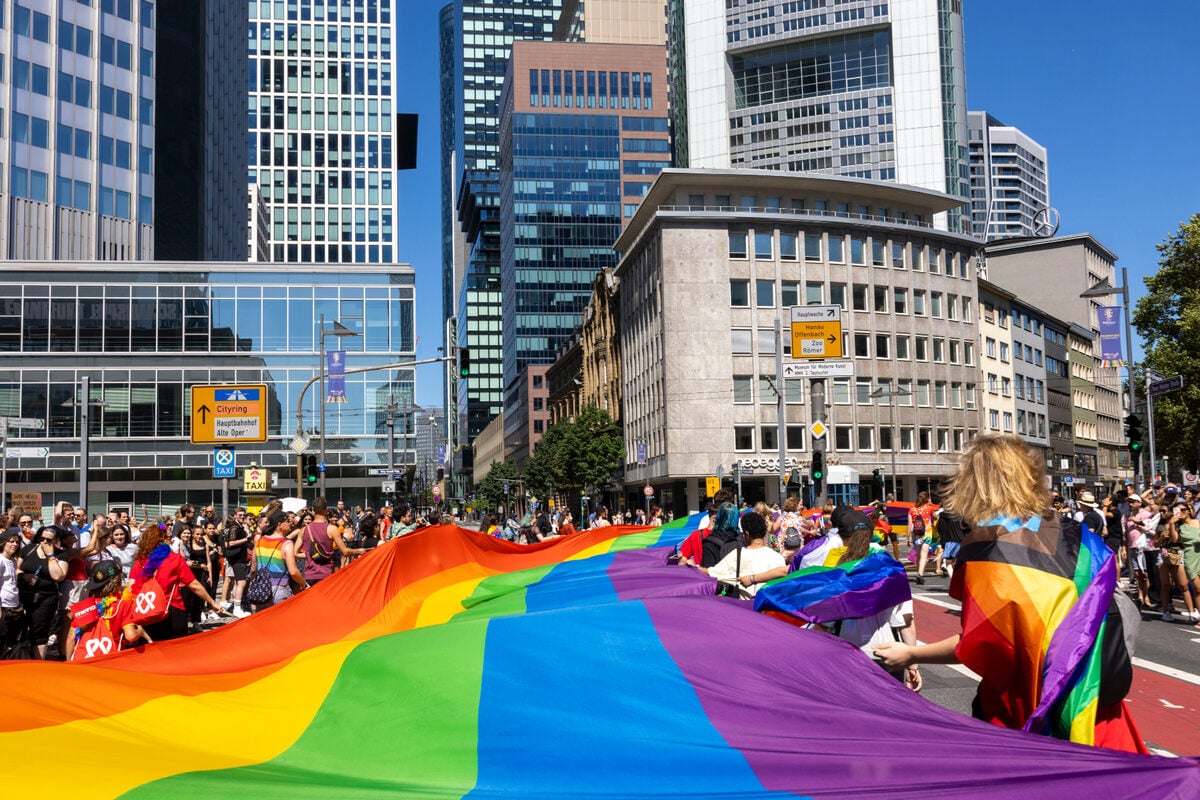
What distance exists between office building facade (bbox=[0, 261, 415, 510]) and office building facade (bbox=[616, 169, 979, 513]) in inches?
812

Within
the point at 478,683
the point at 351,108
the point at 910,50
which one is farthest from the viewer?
the point at 351,108

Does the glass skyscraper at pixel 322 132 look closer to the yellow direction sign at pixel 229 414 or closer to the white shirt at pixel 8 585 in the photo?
the yellow direction sign at pixel 229 414

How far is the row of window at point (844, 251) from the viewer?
7550cm

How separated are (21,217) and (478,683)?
72285 millimetres

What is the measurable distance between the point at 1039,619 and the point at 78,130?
76.3 metres

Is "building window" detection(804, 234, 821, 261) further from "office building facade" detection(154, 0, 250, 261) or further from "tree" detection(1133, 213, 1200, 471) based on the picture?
"office building facade" detection(154, 0, 250, 261)

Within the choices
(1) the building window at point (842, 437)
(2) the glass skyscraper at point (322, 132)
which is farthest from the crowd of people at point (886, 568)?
(2) the glass skyscraper at point (322, 132)

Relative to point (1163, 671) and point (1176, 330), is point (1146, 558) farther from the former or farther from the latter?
point (1176, 330)

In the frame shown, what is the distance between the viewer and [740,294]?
7456 cm

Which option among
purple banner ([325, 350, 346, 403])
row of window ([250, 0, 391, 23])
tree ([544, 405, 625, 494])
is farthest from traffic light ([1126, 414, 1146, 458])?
row of window ([250, 0, 391, 23])

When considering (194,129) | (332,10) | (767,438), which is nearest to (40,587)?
(767,438)

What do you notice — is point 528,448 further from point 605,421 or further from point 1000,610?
point 1000,610

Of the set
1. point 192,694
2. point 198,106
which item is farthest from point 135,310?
point 192,694

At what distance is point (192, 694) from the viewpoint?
5363 mm
